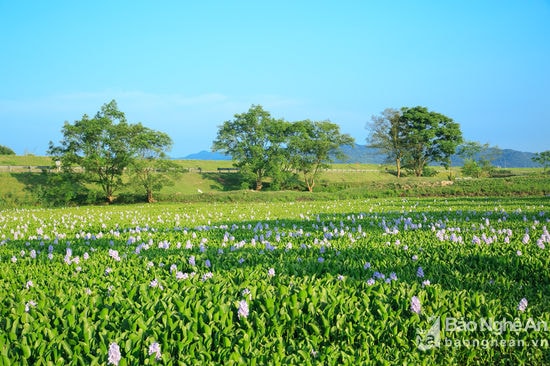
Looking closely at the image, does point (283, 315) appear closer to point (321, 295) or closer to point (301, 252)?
point (321, 295)

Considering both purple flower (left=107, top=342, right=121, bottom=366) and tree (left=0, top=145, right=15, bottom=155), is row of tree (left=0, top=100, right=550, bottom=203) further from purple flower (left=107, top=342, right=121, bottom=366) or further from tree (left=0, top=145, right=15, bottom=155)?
purple flower (left=107, top=342, right=121, bottom=366)

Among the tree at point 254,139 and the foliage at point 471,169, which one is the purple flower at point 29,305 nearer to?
the tree at point 254,139

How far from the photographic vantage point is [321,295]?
10.7 ft

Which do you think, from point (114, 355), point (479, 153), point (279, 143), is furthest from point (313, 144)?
point (114, 355)

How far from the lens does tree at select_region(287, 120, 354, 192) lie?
46.8 m

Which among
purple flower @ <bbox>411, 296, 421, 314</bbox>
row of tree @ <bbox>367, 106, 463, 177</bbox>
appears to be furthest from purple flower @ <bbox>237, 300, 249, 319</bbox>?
row of tree @ <bbox>367, 106, 463, 177</bbox>

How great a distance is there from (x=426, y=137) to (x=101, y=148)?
4495cm

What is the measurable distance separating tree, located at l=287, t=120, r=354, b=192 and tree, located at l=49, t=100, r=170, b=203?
20.4 metres

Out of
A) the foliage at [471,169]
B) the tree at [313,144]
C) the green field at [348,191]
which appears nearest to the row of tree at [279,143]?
the tree at [313,144]

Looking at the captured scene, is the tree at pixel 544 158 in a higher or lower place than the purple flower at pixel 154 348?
higher

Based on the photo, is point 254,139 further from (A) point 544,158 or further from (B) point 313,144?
(A) point 544,158

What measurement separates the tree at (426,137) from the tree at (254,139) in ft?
68.4

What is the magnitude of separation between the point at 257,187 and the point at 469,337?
142 feet

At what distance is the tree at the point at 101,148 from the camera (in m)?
31.7
